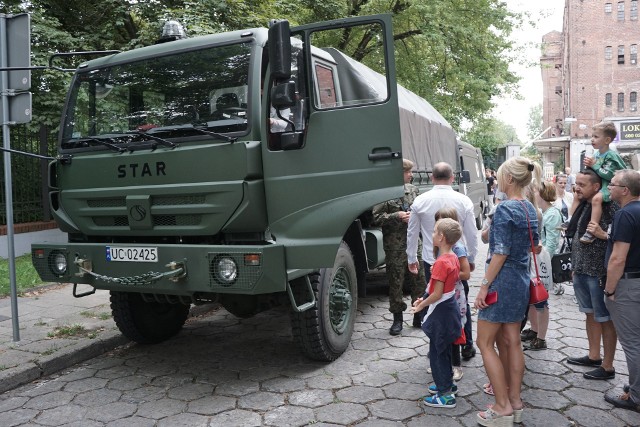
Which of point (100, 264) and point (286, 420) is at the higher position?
point (100, 264)

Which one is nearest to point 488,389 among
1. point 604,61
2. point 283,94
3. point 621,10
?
point 283,94

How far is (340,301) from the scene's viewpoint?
481 cm

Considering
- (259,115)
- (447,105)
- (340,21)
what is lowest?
(259,115)

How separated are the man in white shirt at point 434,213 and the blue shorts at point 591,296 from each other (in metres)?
0.84

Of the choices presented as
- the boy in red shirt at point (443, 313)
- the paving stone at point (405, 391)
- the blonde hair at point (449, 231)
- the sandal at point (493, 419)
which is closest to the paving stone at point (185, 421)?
the paving stone at point (405, 391)

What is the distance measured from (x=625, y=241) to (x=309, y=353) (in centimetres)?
248

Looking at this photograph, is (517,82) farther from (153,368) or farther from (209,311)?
(153,368)

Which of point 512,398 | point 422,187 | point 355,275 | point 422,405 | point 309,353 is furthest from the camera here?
point 422,187

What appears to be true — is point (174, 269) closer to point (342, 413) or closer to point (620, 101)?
point (342, 413)

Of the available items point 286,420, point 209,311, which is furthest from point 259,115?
point 209,311

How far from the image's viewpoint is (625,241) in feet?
11.8

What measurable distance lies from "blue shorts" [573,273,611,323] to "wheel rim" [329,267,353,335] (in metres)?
1.87

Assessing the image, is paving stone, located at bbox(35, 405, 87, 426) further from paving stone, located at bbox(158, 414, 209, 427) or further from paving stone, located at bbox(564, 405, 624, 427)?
paving stone, located at bbox(564, 405, 624, 427)

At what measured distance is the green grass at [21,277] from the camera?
753cm
